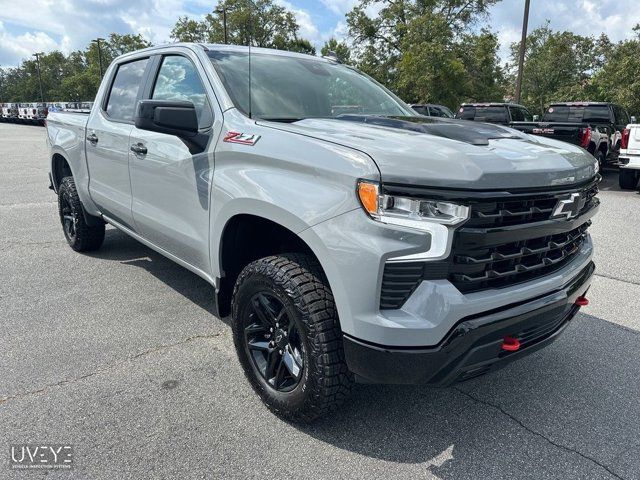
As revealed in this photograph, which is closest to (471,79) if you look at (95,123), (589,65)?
(589,65)

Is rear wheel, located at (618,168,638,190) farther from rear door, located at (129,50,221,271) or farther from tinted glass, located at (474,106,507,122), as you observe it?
rear door, located at (129,50,221,271)

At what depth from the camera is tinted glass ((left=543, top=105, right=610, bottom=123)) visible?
12.7 m

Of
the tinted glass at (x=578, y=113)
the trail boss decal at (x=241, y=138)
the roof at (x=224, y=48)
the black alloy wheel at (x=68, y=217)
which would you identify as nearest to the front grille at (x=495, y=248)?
the trail boss decal at (x=241, y=138)

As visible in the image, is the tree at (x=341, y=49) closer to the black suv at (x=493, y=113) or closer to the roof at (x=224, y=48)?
the black suv at (x=493, y=113)

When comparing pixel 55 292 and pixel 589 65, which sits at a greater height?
pixel 589 65

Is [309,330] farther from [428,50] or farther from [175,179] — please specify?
[428,50]

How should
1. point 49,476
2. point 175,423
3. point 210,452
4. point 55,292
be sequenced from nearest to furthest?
1. point 49,476
2. point 210,452
3. point 175,423
4. point 55,292

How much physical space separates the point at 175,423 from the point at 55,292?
2.34 meters

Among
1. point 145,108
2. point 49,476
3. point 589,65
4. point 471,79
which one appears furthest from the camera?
point 589,65

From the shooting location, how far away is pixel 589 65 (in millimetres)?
35594

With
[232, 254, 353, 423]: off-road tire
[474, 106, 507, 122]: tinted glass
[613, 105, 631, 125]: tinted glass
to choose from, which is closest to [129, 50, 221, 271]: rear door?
[232, 254, 353, 423]: off-road tire

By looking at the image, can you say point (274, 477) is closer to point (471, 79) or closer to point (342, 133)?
point (342, 133)

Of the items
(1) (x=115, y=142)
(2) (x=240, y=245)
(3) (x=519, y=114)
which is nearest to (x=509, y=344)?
(2) (x=240, y=245)

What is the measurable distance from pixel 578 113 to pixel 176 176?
42.2ft
